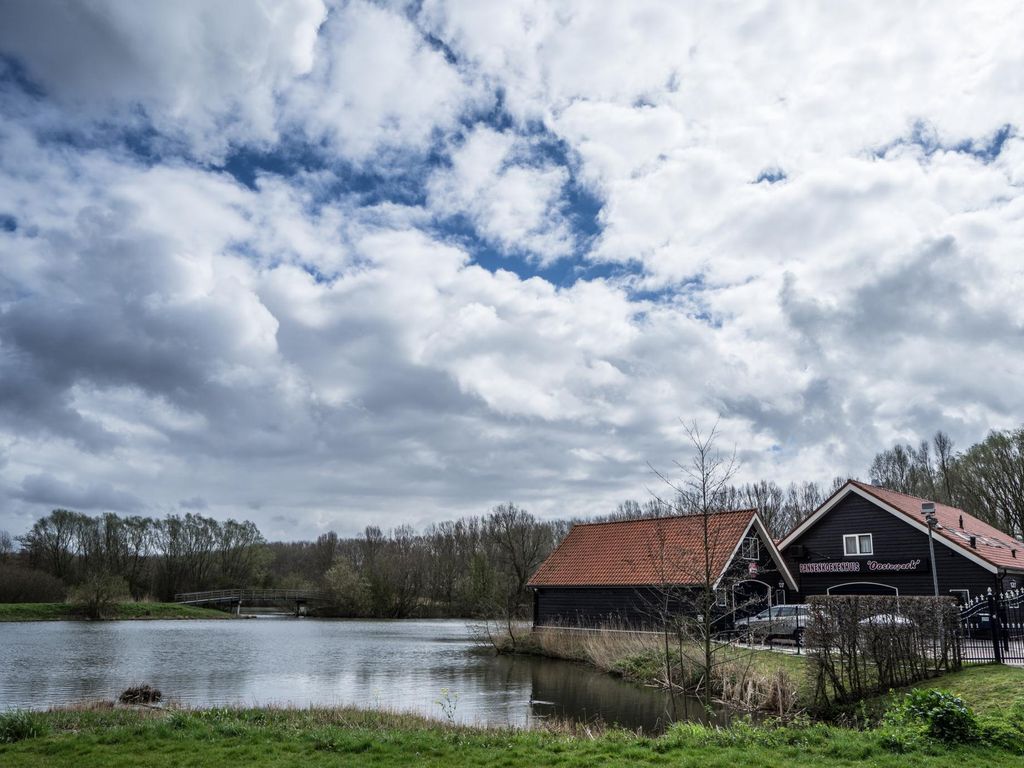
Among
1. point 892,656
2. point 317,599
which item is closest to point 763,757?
point 892,656

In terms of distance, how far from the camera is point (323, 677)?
22.6 meters

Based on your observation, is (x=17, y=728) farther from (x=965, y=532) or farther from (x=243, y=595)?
Result: (x=243, y=595)

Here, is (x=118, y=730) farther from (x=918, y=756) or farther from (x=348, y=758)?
(x=918, y=756)

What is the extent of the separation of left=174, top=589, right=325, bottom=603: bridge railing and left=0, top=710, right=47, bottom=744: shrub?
60.4 metres

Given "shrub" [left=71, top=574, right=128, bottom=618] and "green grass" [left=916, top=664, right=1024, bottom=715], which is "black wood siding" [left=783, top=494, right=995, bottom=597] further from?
"shrub" [left=71, top=574, right=128, bottom=618]

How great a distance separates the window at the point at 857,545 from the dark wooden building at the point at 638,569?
2.81m

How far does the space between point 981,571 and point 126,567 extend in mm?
69685

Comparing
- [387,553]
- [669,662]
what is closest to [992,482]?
[669,662]

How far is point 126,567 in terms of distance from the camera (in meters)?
71.8

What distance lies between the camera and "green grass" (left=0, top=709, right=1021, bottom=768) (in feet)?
29.4

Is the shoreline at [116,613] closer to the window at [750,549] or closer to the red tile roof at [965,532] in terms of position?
the window at [750,549]

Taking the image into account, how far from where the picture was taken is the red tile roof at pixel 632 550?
3002 cm

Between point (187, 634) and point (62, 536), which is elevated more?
point (62, 536)

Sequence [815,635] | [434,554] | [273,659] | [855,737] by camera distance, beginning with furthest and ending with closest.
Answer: [434,554]
[273,659]
[815,635]
[855,737]
